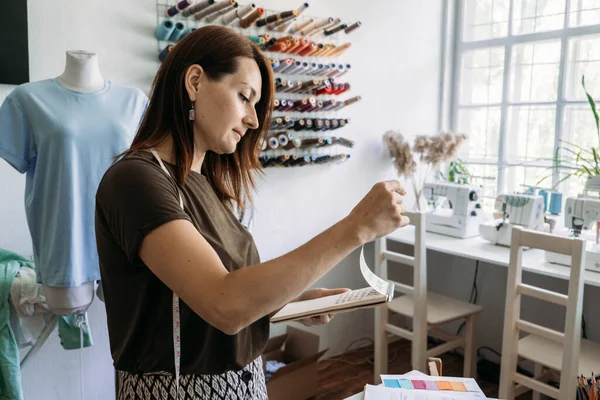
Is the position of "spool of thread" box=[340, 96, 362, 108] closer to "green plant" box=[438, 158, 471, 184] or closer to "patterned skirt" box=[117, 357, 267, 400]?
"green plant" box=[438, 158, 471, 184]

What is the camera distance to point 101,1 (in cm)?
218

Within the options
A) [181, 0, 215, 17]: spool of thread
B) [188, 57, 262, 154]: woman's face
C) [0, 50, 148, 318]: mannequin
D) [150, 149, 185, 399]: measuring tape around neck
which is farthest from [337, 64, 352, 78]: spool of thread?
[150, 149, 185, 399]: measuring tape around neck

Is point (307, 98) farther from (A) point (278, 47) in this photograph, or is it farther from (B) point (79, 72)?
(B) point (79, 72)

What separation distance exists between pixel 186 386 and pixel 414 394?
545mm

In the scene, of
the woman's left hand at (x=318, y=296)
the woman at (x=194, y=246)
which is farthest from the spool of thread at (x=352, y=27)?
the woman's left hand at (x=318, y=296)

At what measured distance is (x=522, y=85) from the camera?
10.8 feet

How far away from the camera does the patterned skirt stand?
3.07 feet

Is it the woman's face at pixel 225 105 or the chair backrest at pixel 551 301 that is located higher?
the woman's face at pixel 225 105

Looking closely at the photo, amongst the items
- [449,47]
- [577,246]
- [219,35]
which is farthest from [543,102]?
[219,35]

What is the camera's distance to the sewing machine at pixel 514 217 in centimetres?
265

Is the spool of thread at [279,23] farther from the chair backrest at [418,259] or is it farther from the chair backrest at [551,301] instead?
the chair backrest at [551,301]

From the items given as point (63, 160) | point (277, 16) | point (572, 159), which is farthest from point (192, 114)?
point (572, 159)

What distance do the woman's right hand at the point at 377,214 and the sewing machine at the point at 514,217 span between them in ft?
6.84

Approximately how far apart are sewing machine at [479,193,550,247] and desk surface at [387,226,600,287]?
0.06 meters
